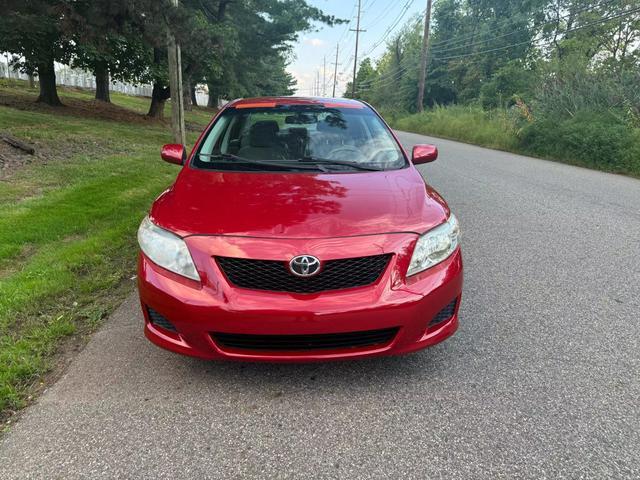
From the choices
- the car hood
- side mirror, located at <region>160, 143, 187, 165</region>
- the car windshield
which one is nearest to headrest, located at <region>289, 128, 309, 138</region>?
the car windshield

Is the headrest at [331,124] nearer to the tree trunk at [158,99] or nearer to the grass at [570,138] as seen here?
the grass at [570,138]

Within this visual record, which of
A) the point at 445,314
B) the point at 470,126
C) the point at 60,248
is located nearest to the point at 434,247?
the point at 445,314

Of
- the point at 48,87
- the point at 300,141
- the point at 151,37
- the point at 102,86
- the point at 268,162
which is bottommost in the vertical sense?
the point at 268,162

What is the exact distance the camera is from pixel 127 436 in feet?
6.88

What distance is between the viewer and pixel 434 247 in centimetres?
245

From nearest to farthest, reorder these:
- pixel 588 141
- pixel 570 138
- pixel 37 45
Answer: pixel 588 141 < pixel 570 138 < pixel 37 45

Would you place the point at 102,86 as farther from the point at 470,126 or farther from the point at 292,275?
the point at 292,275

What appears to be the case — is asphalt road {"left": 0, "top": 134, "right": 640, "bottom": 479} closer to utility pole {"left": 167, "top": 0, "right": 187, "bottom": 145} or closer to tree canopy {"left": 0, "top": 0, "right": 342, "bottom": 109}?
tree canopy {"left": 0, "top": 0, "right": 342, "bottom": 109}

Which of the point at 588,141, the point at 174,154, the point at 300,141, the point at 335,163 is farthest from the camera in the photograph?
the point at 588,141

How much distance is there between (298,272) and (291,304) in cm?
16

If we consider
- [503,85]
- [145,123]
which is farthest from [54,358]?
[503,85]

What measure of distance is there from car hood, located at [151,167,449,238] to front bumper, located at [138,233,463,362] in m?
0.09

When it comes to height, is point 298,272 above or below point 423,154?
below

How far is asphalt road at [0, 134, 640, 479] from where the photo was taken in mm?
1952
